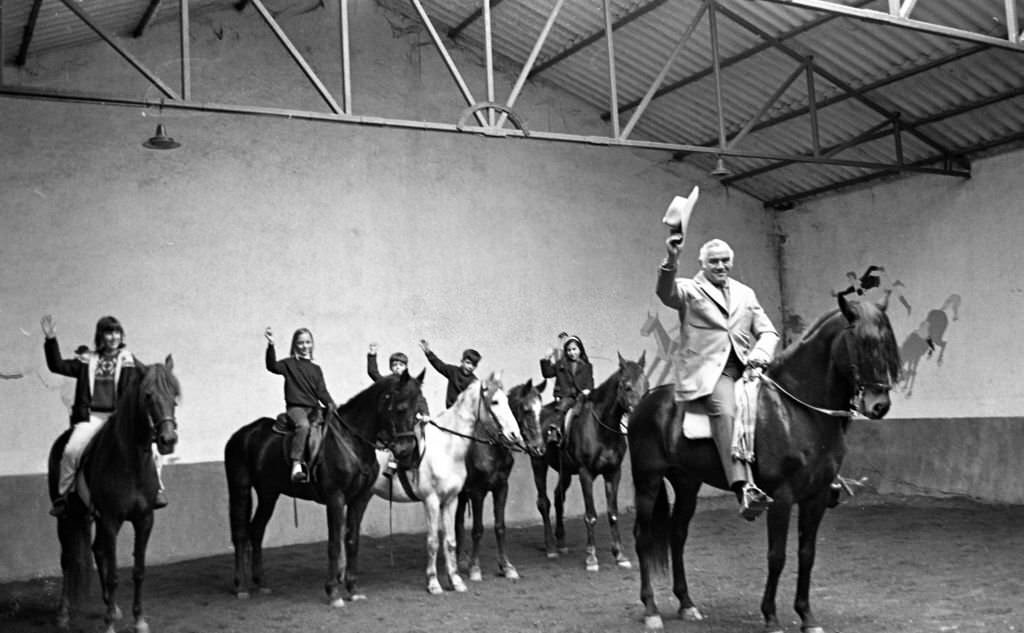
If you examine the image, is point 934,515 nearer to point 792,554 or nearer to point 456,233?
point 792,554

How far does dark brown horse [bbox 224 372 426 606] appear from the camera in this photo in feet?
28.3

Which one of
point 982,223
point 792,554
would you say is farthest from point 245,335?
point 982,223

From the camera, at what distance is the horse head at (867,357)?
19.2 ft

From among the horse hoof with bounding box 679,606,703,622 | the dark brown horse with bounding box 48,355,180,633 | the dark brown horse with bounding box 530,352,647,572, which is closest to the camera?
the dark brown horse with bounding box 48,355,180,633

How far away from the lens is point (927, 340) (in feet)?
46.3

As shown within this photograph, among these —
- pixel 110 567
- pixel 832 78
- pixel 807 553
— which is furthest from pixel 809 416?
pixel 832 78

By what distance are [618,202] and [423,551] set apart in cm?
672

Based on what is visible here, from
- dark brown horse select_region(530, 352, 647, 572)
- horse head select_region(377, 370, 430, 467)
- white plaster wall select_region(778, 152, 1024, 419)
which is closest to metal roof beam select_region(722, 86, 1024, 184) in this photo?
white plaster wall select_region(778, 152, 1024, 419)

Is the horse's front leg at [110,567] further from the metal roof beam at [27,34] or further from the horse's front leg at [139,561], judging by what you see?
the metal roof beam at [27,34]

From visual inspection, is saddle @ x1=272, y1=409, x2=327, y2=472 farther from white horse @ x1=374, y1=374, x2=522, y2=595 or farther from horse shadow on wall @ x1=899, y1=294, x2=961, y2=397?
horse shadow on wall @ x1=899, y1=294, x2=961, y2=397

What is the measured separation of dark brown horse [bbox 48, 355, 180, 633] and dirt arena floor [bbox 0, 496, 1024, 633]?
0.68m

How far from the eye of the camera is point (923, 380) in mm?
14156

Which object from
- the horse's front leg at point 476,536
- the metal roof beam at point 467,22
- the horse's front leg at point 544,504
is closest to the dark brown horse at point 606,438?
the horse's front leg at point 544,504

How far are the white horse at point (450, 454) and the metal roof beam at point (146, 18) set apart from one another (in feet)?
20.2
